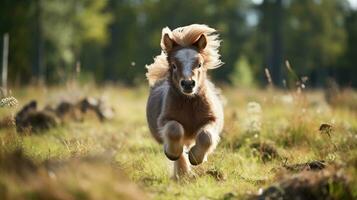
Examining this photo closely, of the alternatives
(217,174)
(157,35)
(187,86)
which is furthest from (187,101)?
(157,35)

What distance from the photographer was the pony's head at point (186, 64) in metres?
6.92

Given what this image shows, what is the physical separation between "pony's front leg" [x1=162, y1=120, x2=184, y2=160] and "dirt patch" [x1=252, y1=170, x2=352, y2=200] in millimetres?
1649

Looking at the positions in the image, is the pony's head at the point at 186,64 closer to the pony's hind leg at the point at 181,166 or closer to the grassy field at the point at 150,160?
the pony's hind leg at the point at 181,166

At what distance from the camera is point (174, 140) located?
6.92 m

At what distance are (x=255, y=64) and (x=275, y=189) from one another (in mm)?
42437

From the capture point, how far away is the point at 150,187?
6.20 meters

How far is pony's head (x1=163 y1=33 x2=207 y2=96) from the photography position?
6.92 m

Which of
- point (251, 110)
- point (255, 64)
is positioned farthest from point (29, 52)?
point (251, 110)

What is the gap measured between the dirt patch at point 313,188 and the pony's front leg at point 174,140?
165 cm

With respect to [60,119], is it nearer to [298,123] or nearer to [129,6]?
[298,123]

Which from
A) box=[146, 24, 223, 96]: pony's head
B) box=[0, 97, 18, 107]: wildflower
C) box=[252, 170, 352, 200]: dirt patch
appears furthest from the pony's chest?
box=[252, 170, 352, 200]: dirt patch

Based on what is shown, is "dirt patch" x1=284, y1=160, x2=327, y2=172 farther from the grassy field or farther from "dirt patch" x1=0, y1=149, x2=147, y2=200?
"dirt patch" x1=0, y1=149, x2=147, y2=200

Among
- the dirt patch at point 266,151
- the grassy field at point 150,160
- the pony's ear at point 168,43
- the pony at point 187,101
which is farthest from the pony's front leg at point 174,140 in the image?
the dirt patch at point 266,151

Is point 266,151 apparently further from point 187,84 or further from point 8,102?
point 8,102
